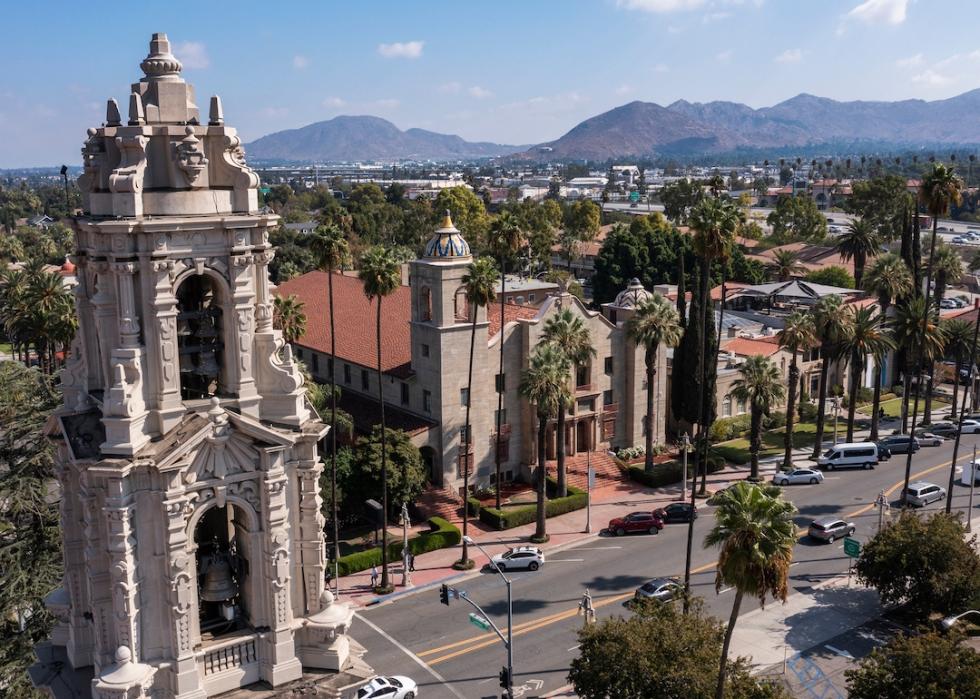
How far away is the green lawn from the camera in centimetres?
6619

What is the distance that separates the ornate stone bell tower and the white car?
19872mm

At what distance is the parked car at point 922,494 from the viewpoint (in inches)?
2234

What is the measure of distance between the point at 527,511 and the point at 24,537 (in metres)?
29.9

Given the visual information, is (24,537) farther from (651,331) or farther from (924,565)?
(651,331)

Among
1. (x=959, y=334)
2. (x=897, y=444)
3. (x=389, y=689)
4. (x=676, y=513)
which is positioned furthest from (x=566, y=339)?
(x=959, y=334)

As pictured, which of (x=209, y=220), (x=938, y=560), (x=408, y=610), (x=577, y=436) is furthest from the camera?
(x=577, y=436)

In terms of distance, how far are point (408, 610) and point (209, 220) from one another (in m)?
32.5

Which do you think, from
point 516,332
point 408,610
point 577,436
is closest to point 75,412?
point 408,610

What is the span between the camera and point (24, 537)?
31141 millimetres

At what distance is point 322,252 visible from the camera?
48.0 metres

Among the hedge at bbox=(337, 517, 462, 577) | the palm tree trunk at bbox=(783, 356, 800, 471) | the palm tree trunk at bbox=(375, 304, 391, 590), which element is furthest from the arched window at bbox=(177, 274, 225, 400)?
the palm tree trunk at bbox=(783, 356, 800, 471)

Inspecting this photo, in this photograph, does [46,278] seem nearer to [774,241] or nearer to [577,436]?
[577,436]

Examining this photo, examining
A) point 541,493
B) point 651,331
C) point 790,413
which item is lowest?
point 541,493

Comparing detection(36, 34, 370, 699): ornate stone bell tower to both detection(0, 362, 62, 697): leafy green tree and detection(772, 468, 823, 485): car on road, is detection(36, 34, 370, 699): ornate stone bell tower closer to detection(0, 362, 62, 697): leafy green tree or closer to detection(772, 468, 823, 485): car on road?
detection(0, 362, 62, 697): leafy green tree
